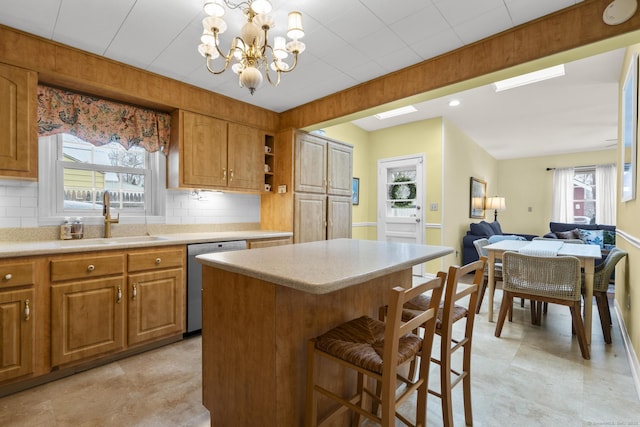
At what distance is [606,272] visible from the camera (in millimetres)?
2648

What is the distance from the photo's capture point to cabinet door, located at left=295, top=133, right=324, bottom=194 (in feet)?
12.5

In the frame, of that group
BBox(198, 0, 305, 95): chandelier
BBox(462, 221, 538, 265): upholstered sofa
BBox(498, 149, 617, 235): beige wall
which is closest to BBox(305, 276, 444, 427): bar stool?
BBox(198, 0, 305, 95): chandelier

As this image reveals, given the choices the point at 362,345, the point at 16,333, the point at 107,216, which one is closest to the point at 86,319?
the point at 16,333

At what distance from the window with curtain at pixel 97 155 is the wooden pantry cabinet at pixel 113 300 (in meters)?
0.79

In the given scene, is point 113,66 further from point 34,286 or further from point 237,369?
point 237,369

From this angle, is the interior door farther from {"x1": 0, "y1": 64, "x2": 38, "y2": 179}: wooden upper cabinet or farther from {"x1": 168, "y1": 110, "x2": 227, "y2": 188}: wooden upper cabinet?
{"x1": 0, "y1": 64, "x2": 38, "y2": 179}: wooden upper cabinet

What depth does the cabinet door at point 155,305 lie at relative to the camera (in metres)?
2.38

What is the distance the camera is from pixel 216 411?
5.09 feet

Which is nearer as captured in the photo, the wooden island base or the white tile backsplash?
the wooden island base

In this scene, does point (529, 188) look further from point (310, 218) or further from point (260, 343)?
point (260, 343)

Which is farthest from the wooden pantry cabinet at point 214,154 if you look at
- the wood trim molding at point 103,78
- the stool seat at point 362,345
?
the stool seat at point 362,345

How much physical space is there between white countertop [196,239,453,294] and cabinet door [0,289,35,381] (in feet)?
4.47

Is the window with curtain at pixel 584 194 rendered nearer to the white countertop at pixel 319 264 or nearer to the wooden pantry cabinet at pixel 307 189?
the wooden pantry cabinet at pixel 307 189

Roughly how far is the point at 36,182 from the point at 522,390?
3.97 meters
